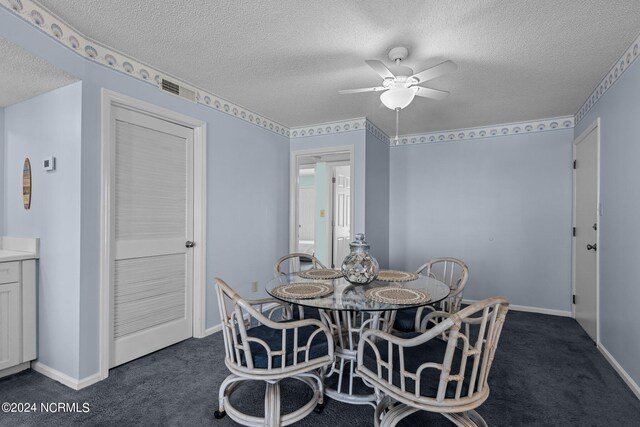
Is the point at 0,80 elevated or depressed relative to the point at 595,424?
elevated

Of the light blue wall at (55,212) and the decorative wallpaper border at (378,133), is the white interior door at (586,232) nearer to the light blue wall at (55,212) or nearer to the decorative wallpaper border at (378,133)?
the decorative wallpaper border at (378,133)

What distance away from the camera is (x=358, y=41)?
7.12ft

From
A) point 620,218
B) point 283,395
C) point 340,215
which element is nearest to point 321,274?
point 283,395

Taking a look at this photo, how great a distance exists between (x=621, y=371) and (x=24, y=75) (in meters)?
4.49

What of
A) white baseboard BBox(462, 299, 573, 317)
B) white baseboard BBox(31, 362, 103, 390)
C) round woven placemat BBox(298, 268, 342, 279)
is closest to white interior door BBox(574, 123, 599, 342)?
white baseboard BBox(462, 299, 573, 317)

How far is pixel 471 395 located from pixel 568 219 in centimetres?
331

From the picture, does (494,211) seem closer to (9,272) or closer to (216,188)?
(216,188)

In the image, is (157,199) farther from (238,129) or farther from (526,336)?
(526,336)

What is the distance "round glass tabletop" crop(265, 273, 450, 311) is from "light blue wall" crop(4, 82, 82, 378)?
1344 millimetres

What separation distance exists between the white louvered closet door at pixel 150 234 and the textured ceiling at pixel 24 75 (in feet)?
1.28

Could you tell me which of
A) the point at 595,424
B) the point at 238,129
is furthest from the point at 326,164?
the point at 595,424

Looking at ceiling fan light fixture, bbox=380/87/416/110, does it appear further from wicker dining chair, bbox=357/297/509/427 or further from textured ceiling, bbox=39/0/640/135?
wicker dining chair, bbox=357/297/509/427

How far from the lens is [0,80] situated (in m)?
2.15

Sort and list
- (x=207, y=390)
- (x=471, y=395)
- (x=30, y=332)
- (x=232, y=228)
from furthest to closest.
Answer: (x=232, y=228), (x=30, y=332), (x=207, y=390), (x=471, y=395)
